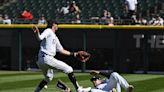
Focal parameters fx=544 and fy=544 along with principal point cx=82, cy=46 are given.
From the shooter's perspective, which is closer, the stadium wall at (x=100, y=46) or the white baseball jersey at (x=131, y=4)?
the stadium wall at (x=100, y=46)

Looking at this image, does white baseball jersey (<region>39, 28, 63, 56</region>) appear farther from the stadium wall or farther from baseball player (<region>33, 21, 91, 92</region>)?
the stadium wall

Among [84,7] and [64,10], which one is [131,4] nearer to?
[64,10]

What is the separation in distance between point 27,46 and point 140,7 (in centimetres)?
618

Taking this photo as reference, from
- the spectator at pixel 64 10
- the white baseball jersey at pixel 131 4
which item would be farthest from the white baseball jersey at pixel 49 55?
the spectator at pixel 64 10

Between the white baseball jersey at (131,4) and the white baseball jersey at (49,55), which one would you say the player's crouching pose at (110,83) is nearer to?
the white baseball jersey at (49,55)

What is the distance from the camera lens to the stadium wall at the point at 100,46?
20.7 metres

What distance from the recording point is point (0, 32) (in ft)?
73.3

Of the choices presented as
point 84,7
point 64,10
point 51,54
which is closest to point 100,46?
point 64,10

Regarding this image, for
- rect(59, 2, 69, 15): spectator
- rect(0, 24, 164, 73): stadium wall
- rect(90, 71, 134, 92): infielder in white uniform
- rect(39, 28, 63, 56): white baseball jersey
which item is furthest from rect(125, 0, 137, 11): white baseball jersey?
rect(90, 71, 134, 92): infielder in white uniform

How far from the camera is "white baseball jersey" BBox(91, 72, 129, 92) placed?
1018cm

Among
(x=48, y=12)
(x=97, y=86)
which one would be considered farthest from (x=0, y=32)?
(x=97, y=86)

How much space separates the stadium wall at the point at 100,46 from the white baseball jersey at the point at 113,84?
406 inches

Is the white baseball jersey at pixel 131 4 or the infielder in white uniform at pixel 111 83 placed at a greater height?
the white baseball jersey at pixel 131 4

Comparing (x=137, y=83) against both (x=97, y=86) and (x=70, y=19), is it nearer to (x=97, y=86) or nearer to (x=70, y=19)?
(x=97, y=86)
